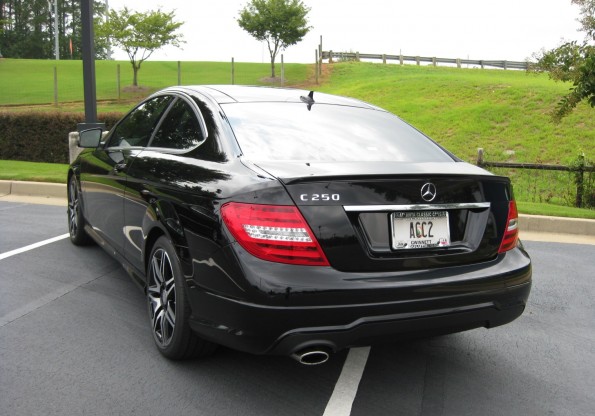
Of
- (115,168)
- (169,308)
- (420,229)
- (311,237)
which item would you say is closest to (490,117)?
(115,168)

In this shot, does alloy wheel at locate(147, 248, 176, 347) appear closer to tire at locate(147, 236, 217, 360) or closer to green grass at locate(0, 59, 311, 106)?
tire at locate(147, 236, 217, 360)

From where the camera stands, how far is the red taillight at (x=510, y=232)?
3084 mm

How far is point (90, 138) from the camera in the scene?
16.1ft

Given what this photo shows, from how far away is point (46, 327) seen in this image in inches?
149

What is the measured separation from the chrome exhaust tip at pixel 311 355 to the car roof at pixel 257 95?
1.71m

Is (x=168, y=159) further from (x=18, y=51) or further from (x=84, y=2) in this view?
(x=18, y=51)

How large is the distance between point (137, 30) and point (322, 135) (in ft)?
87.6

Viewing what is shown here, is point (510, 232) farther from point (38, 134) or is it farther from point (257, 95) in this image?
point (38, 134)

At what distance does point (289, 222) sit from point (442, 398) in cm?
129

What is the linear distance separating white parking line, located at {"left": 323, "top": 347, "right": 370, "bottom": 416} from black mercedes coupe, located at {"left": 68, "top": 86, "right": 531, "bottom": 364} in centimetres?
38

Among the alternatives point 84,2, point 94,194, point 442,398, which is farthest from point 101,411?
point 84,2

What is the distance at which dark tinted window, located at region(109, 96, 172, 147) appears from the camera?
4.12 m

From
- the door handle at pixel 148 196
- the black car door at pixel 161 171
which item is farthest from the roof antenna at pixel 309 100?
the door handle at pixel 148 196

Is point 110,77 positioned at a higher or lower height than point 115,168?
higher
